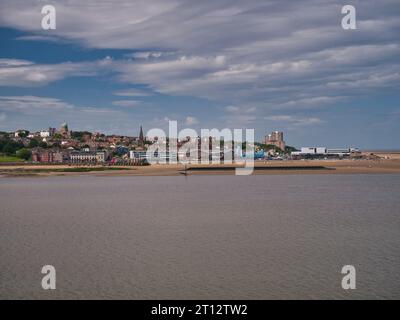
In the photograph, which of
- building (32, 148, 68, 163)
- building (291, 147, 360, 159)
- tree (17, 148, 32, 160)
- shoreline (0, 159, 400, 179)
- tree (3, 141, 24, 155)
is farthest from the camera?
building (291, 147, 360, 159)

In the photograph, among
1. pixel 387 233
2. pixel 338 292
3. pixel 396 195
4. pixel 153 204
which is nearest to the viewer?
pixel 338 292

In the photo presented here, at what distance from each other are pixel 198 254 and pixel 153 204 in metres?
17.6

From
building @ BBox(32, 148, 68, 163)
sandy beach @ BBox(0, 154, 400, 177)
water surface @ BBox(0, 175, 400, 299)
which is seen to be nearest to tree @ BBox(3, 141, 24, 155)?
building @ BBox(32, 148, 68, 163)

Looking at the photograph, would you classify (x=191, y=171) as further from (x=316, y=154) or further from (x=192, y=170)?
(x=316, y=154)

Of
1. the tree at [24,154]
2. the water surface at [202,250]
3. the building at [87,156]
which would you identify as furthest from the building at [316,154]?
the water surface at [202,250]

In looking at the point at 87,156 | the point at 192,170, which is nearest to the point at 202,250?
the point at 192,170

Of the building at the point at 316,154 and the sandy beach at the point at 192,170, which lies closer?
the sandy beach at the point at 192,170

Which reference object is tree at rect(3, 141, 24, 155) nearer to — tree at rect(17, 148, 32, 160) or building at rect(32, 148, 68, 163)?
tree at rect(17, 148, 32, 160)

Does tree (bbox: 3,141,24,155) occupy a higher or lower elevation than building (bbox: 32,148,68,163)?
higher

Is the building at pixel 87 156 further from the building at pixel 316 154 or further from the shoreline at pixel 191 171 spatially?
the building at pixel 316 154

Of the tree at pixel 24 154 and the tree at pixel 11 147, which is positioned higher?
the tree at pixel 11 147
